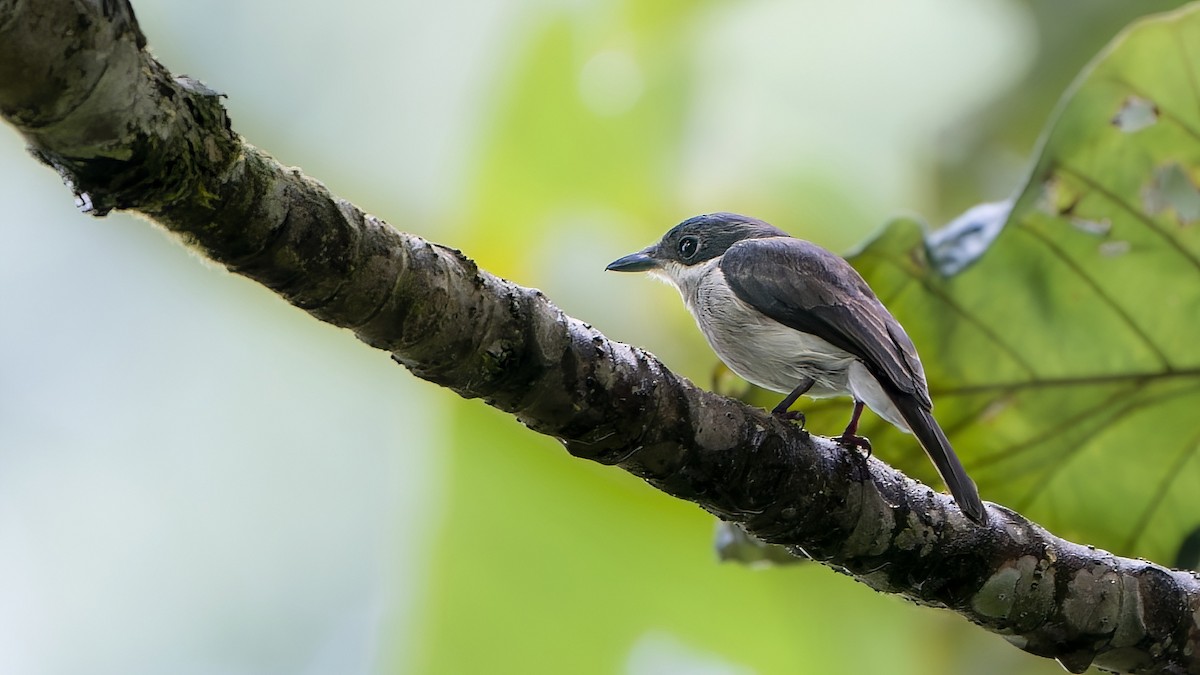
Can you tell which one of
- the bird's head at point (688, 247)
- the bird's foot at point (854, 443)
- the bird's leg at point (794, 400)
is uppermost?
the bird's head at point (688, 247)

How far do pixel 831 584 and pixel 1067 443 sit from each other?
4.19 feet

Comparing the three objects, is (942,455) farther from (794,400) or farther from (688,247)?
(688,247)

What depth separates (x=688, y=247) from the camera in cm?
295

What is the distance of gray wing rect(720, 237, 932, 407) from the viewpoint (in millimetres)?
2295

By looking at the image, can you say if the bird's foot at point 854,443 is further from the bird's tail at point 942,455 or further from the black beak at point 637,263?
the black beak at point 637,263

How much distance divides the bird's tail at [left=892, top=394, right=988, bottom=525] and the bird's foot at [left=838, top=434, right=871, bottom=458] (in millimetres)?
125

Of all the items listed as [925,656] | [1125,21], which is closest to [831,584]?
[925,656]

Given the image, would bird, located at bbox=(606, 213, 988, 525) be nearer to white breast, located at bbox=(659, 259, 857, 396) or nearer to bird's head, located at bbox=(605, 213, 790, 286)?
white breast, located at bbox=(659, 259, 857, 396)

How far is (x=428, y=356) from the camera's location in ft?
4.96

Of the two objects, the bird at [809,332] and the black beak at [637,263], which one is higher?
the black beak at [637,263]

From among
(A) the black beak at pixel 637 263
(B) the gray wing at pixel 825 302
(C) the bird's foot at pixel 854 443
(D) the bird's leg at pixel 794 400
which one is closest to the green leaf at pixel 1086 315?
(B) the gray wing at pixel 825 302

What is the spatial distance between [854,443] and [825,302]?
1.42 ft

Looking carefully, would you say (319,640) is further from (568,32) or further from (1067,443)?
(1067,443)

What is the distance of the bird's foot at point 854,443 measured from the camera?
6.71ft
